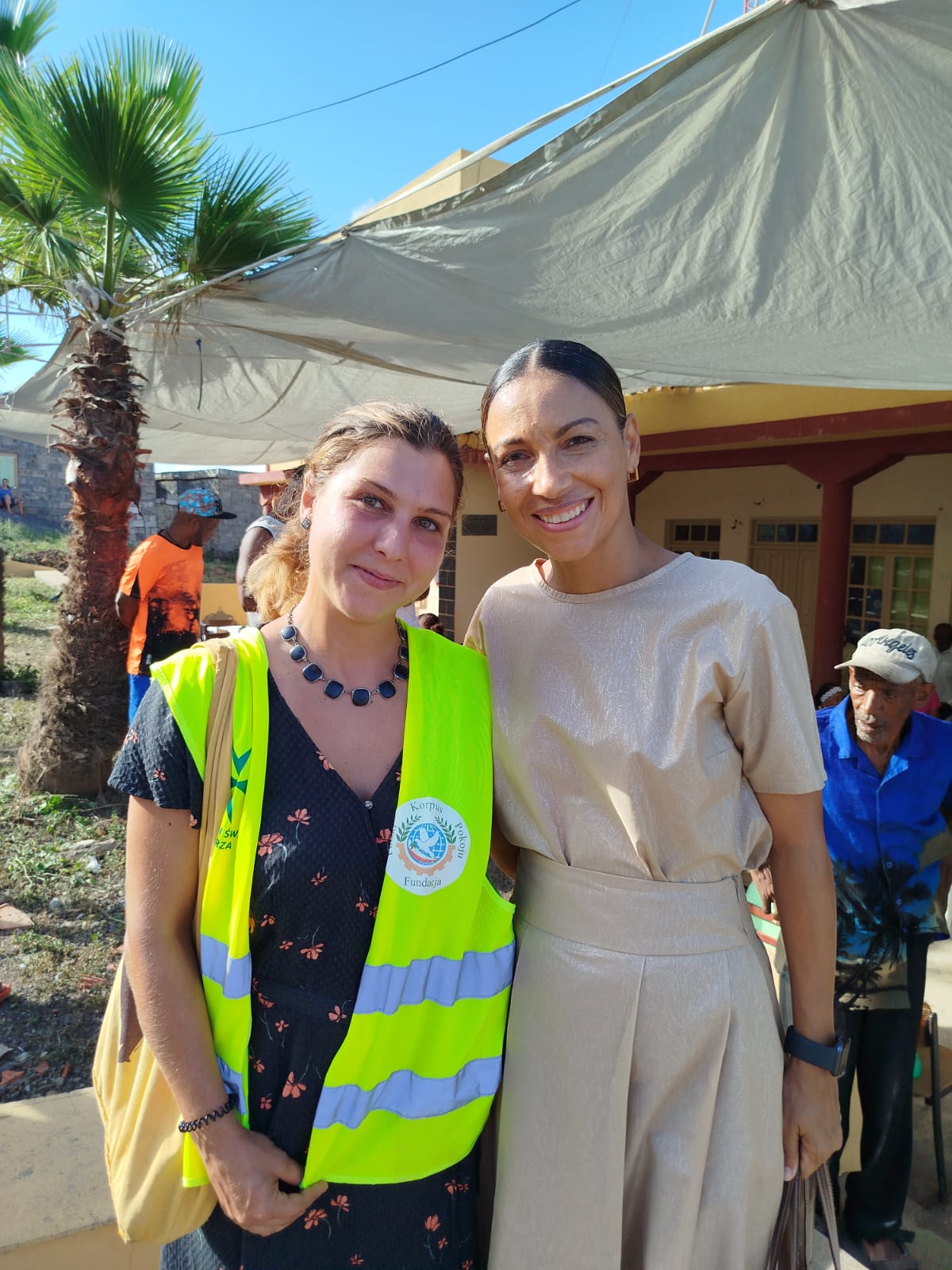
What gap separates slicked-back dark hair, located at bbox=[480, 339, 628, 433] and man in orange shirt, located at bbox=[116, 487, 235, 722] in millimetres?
4229

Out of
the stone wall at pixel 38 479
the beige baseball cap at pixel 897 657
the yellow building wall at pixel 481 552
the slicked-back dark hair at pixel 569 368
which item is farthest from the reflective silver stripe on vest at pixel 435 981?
the stone wall at pixel 38 479

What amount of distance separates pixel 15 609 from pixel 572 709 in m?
18.4

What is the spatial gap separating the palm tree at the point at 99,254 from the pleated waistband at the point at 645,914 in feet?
14.3

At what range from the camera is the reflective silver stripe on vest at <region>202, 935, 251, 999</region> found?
1.23 metres

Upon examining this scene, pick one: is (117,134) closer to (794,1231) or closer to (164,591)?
(164,591)

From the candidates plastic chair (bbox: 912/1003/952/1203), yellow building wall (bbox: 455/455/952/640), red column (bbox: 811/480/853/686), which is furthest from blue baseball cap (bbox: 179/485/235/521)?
red column (bbox: 811/480/853/686)

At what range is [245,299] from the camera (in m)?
3.88

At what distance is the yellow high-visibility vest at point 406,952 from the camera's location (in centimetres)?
123

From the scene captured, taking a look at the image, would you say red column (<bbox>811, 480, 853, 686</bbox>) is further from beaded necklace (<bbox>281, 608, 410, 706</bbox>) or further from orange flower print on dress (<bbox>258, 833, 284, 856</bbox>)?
orange flower print on dress (<bbox>258, 833, 284, 856</bbox>)

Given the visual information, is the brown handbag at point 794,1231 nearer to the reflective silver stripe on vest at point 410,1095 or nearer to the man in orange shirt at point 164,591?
the reflective silver stripe on vest at point 410,1095

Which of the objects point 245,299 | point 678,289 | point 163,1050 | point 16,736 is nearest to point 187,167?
point 245,299

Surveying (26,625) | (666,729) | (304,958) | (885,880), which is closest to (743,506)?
(885,880)

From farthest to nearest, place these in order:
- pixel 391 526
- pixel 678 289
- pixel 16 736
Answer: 1. pixel 16 736
2. pixel 678 289
3. pixel 391 526

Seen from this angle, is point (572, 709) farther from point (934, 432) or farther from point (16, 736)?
point (16, 736)
